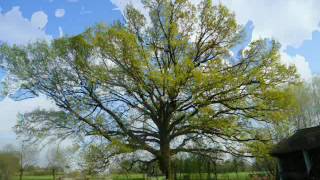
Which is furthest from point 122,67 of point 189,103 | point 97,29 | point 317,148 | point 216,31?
point 317,148

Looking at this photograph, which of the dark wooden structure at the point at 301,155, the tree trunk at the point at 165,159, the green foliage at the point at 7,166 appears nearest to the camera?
the dark wooden structure at the point at 301,155

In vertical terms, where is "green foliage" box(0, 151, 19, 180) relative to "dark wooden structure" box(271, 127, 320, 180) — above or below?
above

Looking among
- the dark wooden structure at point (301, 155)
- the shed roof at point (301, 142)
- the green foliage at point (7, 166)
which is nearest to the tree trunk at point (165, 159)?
the dark wooden structure at point (301, 155)

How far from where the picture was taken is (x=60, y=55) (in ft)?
85.8

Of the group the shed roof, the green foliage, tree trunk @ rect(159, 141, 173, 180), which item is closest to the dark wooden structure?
the shed roof

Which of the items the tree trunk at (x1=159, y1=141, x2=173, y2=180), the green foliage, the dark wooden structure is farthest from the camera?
the green foliage

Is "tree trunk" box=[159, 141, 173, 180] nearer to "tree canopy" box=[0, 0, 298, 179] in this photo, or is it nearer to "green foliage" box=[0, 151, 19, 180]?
"tree canopy" box=[0, 0, 298, 179]

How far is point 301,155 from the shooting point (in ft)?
66.5

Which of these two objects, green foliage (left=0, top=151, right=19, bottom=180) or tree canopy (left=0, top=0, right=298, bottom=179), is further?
green foliage (left=0, top=151, right=19, bottom=180)

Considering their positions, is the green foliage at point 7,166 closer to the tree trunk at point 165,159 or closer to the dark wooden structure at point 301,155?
the tree trunk at point 165,159

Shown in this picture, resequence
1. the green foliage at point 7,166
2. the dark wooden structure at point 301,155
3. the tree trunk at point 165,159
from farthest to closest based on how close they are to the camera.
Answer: the green foliage at point 7,166 < the tree trunk at point 165,159 < the dark wooden structure at point 301,155

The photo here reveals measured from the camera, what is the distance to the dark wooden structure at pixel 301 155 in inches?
712

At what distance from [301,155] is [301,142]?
1.62 meters

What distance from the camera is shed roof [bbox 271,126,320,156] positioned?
59.6 feet
